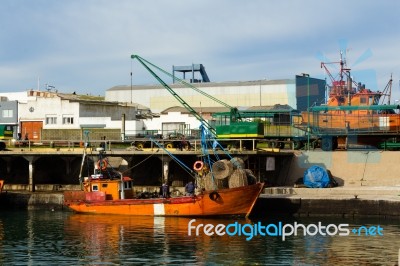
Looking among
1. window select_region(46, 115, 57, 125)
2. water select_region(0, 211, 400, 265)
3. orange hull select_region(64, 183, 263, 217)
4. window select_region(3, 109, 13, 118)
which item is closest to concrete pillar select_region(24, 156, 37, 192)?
orange hull select_region(64, 183, 263, 217)

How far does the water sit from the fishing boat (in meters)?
0.91

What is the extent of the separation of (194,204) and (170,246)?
8.89 m

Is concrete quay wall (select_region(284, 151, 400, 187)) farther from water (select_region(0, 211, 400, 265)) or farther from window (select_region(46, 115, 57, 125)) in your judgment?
window (select_region(46, 115, 57, 125))

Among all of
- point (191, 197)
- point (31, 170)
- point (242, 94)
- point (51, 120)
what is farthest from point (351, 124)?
point (242, 94)

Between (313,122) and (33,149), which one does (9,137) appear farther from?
(313,122)

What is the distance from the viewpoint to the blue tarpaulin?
4687cm

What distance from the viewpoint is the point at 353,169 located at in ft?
163

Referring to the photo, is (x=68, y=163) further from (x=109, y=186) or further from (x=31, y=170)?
(x=109, y=186)

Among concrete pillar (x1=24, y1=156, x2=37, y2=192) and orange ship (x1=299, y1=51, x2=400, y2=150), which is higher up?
orange ship (x1=299, y1=51, x2=400, y2=150)

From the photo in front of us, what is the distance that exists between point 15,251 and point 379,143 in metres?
30.6

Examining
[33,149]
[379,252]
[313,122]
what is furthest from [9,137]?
[379,252]

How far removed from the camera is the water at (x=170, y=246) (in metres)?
29.7

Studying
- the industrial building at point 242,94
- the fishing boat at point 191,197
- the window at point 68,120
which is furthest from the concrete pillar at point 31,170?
the industrial building at point 242,94

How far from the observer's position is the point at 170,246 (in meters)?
32.8
